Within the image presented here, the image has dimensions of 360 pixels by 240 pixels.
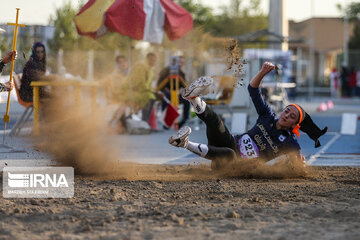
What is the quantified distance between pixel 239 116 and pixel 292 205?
8174mm

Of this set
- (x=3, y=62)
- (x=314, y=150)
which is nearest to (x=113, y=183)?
(x=3, y=62)

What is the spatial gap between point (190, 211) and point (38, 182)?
2.23 meters

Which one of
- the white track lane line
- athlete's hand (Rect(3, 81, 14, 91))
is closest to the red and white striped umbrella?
the white track lane line

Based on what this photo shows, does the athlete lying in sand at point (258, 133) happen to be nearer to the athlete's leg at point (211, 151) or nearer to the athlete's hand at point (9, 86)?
the athlete's leg at point (211, 151)

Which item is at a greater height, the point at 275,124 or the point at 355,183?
the point at 275,124

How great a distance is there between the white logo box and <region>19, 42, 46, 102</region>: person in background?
225 cm

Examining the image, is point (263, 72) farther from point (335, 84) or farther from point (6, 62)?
point (335, 84)

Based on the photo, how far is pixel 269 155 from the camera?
779 cm

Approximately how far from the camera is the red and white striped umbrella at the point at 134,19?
1292cm

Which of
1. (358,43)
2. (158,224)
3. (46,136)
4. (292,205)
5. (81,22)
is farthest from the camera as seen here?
(358,43)

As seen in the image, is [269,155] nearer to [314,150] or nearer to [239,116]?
[314,150]

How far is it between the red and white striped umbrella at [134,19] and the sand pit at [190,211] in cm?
602

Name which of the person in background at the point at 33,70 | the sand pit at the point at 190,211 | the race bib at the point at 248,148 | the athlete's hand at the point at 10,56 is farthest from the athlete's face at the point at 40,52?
the race bib at the point at 248,148

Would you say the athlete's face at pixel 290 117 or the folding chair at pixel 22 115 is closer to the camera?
the athlete's face at pixel 290 117
